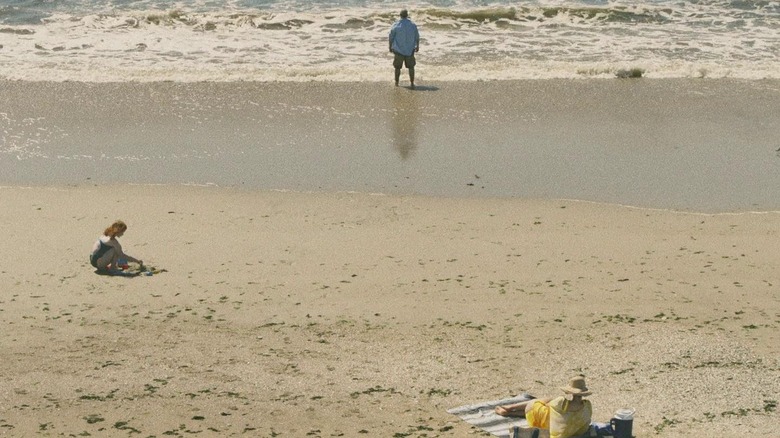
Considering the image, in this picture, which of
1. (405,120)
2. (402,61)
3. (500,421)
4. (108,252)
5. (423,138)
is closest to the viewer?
(500,421)

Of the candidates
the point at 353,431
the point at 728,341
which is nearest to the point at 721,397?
the point at 728,341

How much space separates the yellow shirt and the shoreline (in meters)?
5.81

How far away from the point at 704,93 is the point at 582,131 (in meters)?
2.92

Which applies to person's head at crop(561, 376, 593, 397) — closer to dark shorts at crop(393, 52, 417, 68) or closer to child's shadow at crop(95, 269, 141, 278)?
child's shadow at crop(95, 269, 141, 278)

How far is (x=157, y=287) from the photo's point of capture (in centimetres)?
1177

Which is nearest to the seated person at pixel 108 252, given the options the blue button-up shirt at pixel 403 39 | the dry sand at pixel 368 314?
the dry sand at pixel 368 314

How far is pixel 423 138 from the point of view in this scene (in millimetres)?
→ 16734

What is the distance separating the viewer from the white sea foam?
803 inches

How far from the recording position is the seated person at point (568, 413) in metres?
8.71

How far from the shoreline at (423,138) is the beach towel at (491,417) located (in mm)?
5436

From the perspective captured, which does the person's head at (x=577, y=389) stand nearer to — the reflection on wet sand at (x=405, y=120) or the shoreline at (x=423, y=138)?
the shoreline at (x=423, y=138)

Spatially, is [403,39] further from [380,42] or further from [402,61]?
[380,42]

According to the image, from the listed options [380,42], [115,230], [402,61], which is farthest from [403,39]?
[115,230]

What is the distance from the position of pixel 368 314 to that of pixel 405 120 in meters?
6.85
